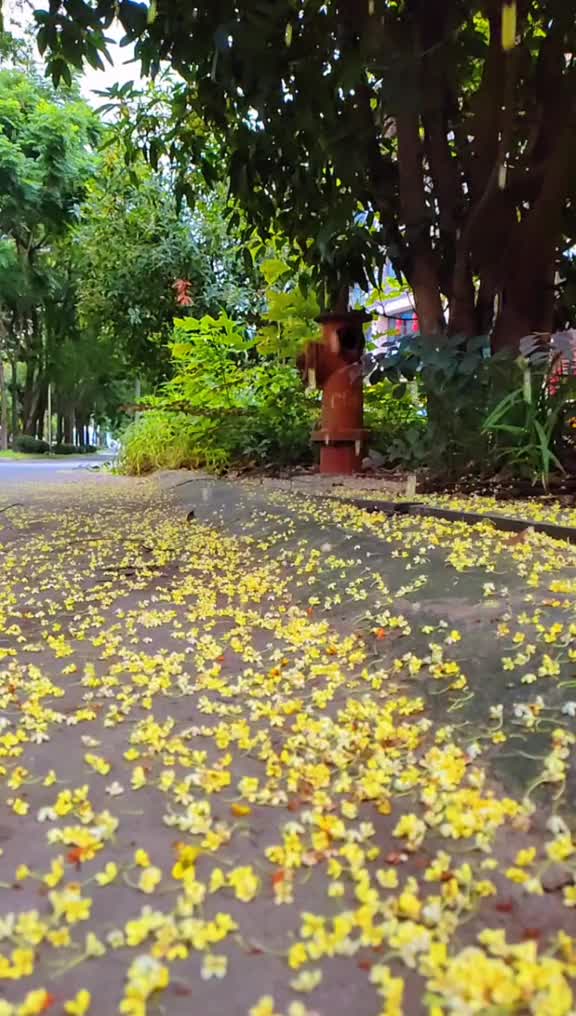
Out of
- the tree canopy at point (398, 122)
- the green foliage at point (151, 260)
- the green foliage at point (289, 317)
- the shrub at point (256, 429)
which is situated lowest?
the shrub at point (256, 429)

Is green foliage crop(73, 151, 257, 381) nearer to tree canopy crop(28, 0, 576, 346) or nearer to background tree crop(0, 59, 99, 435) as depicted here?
background tree crop(0, 59, 99, 435)

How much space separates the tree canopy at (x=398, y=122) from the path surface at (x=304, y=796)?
165 centimetres

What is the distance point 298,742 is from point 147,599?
2.66 ft

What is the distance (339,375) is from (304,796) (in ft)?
8.82

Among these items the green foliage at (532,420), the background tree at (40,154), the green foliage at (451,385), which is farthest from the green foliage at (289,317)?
the background tree at (40,154)

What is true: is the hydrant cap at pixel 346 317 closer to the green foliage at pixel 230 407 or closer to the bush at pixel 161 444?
the green foliage at pixel 230 407

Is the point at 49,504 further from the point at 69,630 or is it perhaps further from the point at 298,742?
the point at 298,742

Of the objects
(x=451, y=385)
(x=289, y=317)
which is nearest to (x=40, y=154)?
(x=289, y=317)

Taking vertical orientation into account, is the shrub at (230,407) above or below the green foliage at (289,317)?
below

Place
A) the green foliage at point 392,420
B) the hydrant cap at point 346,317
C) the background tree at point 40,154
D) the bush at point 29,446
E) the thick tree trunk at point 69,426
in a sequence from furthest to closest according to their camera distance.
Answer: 1. the thick tree trunk at point 69,426
2. the bush at point 29,446
3. the background tree at point 40,154
4. the hydrant cap at point 346,317
5. the green foliage at point 392,420

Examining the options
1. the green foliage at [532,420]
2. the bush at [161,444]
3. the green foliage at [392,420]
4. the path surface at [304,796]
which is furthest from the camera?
the bush at [161,444]

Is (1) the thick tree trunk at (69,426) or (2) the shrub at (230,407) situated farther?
(1) the thick tree trunk at (69,426)

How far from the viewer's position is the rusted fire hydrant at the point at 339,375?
3.28 meters

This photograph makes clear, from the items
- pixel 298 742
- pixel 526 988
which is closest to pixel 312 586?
pixel 298 742
